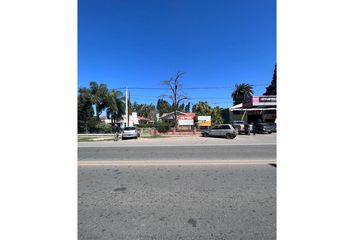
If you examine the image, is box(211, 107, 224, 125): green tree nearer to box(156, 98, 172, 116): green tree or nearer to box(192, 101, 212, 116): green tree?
box(192, 101, 212, 116): green tree

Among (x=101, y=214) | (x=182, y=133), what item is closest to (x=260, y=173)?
(x=101, y=214)

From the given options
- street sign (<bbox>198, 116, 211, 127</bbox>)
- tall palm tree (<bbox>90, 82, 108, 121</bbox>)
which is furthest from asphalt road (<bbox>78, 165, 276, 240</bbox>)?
tall palm tree (<bbox>90, 82, 108, 121</bbox>)

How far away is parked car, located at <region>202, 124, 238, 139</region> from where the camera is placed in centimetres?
1939

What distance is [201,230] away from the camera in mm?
2547

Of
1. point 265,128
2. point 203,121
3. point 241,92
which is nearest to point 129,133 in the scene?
point 203,121

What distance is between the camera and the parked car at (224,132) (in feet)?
63.6

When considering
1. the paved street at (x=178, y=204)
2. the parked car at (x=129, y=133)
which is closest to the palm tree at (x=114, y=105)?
the parked car at (x=129, y=133)

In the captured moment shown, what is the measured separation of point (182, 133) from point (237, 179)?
20.4 meters

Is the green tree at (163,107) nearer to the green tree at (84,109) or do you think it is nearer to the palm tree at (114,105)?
the palm tree at (114,105)

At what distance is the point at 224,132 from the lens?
2008cm
